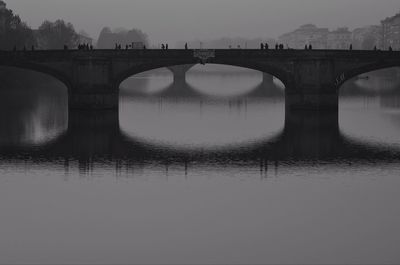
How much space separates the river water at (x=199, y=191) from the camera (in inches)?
849

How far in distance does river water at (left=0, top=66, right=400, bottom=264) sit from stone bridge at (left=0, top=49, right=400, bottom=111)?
15.3 ft

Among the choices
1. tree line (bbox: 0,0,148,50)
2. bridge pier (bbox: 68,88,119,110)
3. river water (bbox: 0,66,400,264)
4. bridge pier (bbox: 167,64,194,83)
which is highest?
tree line (bbox: 0,0,148,50)

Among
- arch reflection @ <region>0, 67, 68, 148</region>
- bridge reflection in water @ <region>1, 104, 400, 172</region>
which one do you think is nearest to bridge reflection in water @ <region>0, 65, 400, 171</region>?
bridge reflection in water @ <region>1, 104, 400, 172</region>

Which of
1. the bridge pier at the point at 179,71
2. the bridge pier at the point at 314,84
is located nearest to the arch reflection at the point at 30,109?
the bridge pier at the point at 314,84

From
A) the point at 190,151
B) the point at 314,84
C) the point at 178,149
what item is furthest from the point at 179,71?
the point at 190,151

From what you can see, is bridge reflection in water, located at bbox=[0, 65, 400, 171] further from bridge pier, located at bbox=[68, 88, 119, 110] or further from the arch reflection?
bridge pier, located at bbox=[68, 88, 119, 110]

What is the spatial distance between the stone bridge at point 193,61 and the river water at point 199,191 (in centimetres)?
467

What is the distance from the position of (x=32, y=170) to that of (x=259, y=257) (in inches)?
635

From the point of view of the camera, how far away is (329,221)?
24.6 m

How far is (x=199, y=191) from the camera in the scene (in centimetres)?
2911

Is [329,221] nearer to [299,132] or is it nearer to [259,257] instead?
[259,257]

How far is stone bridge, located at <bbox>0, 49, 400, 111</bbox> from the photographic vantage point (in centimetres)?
5981

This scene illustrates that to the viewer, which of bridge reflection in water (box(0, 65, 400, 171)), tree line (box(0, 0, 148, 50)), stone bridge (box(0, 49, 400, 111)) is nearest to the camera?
bridge reflection in water (box(0, 65, 400, 171))

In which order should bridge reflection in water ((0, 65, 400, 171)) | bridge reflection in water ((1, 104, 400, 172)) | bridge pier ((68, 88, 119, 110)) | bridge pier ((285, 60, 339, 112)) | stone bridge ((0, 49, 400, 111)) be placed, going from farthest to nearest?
bridge pier ((285, 60, 339, 112)) < stone bridge ((0, 49, 400, 111)) < bridge pier ((68, 88, 119, 110)) < bridge reflection in water ((0, 65, 400, 171)) < bridge reflection in water ((1, 104, 400, 172))
